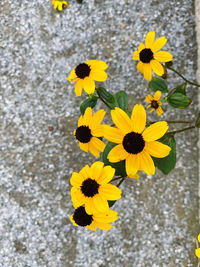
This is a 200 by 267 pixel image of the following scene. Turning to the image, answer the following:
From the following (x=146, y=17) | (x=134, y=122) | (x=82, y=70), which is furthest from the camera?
(x=146, y=17)

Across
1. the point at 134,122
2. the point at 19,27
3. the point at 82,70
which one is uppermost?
the point at 19,27

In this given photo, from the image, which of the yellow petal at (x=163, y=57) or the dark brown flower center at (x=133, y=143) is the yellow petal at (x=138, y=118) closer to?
the dark brown flower center at (x=133, y=143)

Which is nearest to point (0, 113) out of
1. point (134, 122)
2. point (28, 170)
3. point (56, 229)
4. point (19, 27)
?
point (28, 170)

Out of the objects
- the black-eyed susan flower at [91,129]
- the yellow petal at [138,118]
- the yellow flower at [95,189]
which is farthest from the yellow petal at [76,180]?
the yellow petal at [138,118]

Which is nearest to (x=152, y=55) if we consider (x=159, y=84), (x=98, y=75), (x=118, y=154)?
(x=159, y=84)

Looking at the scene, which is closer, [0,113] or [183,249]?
[183,249]

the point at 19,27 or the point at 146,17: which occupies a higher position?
the point at 19,27

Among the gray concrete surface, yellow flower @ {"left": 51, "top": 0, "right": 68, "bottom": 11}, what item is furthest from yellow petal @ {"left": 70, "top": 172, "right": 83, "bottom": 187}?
yellow flower @ {"left": 51, "top": 0, "right": 68, "bottom": 11}

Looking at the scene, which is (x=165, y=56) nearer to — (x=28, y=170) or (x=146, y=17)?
(x=146, y=17)
